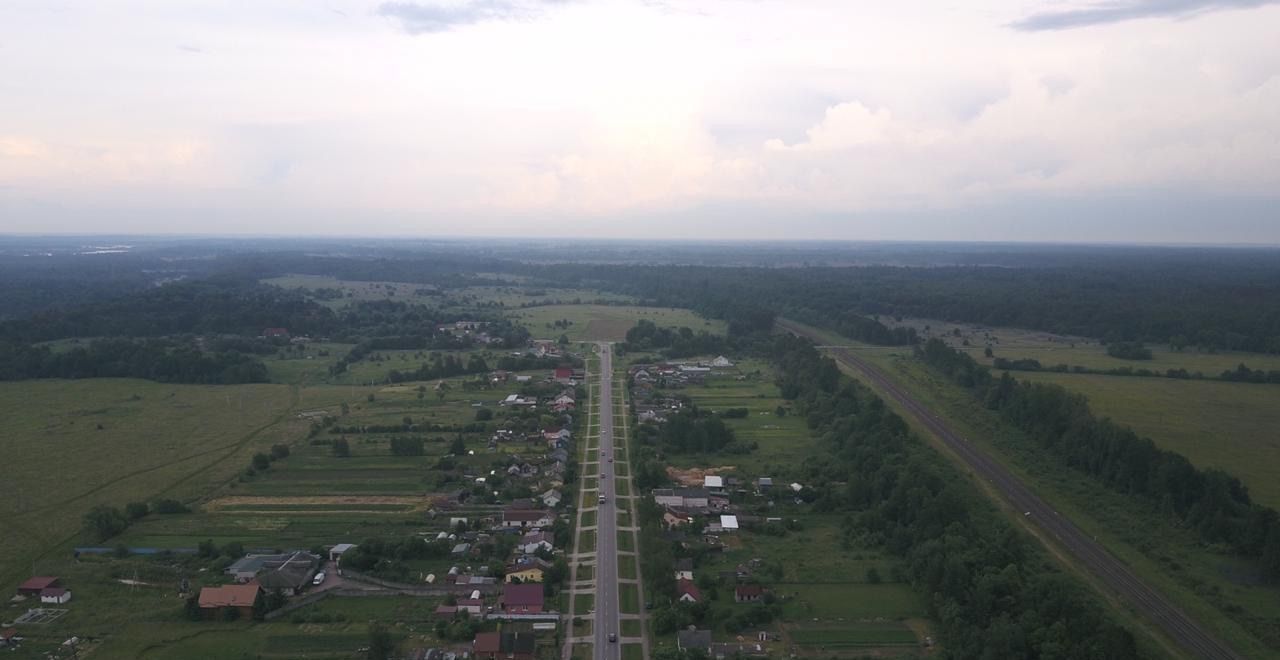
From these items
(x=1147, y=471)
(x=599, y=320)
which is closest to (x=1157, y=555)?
(x=1147, y=471)

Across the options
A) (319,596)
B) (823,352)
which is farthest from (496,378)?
(319,596)

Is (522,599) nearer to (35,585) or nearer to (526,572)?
(526,572)

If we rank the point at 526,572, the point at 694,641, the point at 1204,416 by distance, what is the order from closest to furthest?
the point at 694,641, the point at 526,572, the point at 1204,416

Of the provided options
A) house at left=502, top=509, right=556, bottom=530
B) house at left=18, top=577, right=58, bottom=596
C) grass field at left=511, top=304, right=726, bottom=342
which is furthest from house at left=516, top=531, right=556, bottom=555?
grass field at left=511, top=304, right=726, bottom=342

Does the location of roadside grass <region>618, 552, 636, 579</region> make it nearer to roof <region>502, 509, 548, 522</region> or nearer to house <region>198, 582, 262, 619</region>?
roof <region>502, 509, 548, 522</region>

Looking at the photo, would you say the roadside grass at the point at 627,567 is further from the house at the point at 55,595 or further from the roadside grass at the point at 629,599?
the house at the point at 55,595

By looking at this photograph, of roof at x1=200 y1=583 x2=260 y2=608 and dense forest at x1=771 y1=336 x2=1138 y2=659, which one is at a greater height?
dense forest at x1=771 y1=336 x2=1138 y2=659

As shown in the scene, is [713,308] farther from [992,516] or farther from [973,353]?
[992,516]

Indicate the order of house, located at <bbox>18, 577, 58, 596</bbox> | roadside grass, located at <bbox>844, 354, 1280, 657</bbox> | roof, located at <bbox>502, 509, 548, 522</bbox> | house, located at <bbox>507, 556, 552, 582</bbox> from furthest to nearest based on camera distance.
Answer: roof, located at <bbox>502, 509, 548, 522</bbox>
house, located at <bbox>507, 556, 552, 582</bbox>
house, located at <bbox>18, 577, 58, 596</bbox>
roadside grass, located at <bbox>844, 354, 1280, 657</bbox>
